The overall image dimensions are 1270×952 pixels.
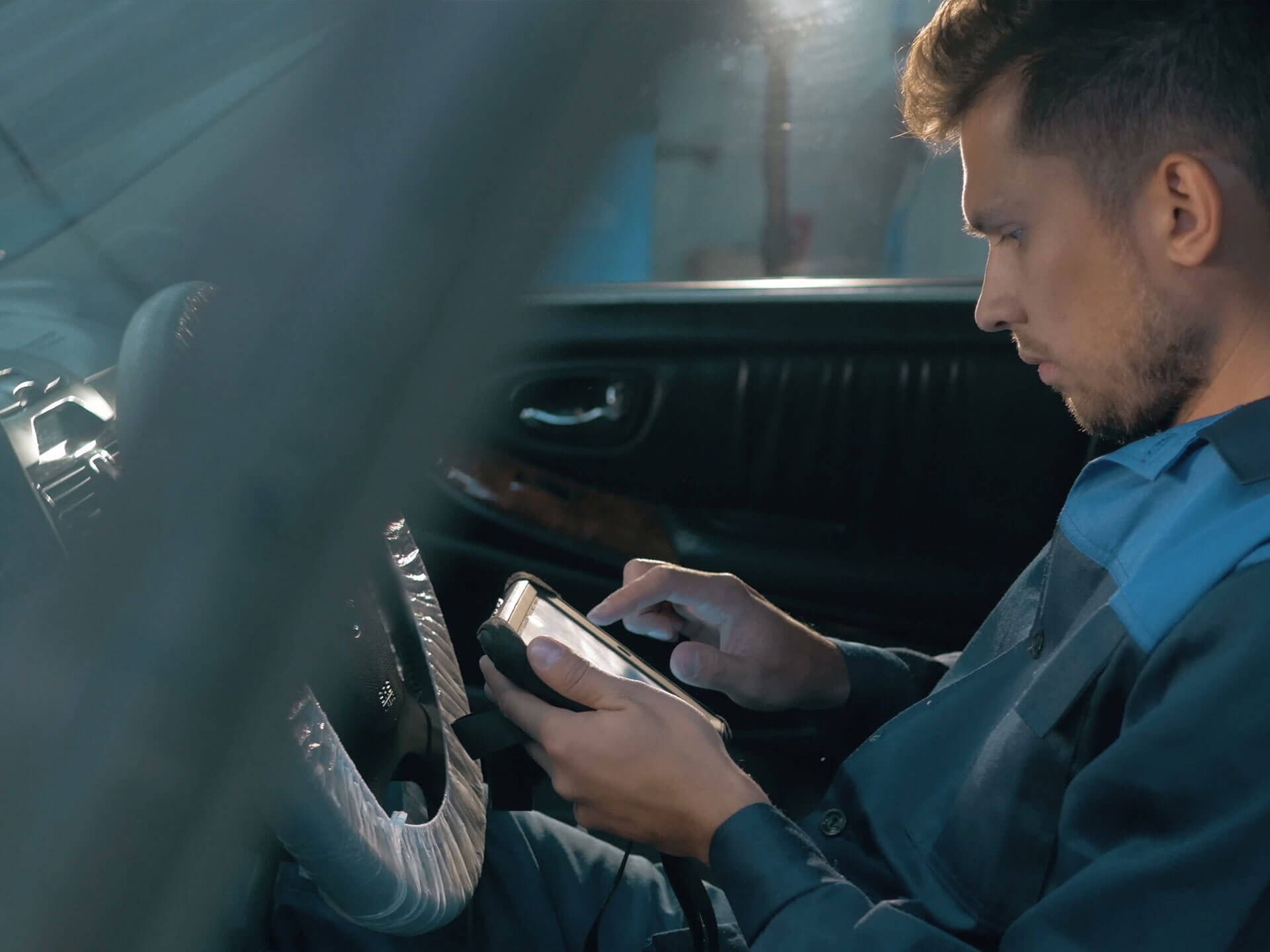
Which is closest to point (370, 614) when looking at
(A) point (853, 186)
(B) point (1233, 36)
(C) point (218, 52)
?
(C) point (218, 52)

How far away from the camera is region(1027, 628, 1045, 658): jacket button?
3.37 feet

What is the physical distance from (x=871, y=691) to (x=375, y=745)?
0.54 metres

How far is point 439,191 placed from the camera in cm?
136

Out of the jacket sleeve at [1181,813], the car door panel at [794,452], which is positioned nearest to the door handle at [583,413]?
the car door panel at [794,452]

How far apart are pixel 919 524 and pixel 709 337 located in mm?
454

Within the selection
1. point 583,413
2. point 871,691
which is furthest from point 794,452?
point 871,691

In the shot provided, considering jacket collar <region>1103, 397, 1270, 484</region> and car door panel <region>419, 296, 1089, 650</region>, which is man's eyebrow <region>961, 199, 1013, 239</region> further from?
car door panel <region>419, 296, 1089, 650</region>

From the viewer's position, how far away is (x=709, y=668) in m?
1.30

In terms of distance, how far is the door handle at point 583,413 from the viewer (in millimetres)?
2166

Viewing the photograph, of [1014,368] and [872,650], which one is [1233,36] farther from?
[1014,368]

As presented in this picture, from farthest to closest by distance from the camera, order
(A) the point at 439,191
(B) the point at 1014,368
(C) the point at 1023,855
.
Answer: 1. (B) the point at 1014,368
2. (A) the point at 439,191
3. (C) the point at 1023,855

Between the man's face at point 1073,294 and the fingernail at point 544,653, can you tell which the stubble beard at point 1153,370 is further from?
the fingernail at point 544,653

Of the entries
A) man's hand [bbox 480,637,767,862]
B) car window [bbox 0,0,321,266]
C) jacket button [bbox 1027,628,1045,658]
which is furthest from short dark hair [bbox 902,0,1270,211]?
car window [bbox 0,0,321,266]

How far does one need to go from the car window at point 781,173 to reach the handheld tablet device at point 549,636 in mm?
1055
